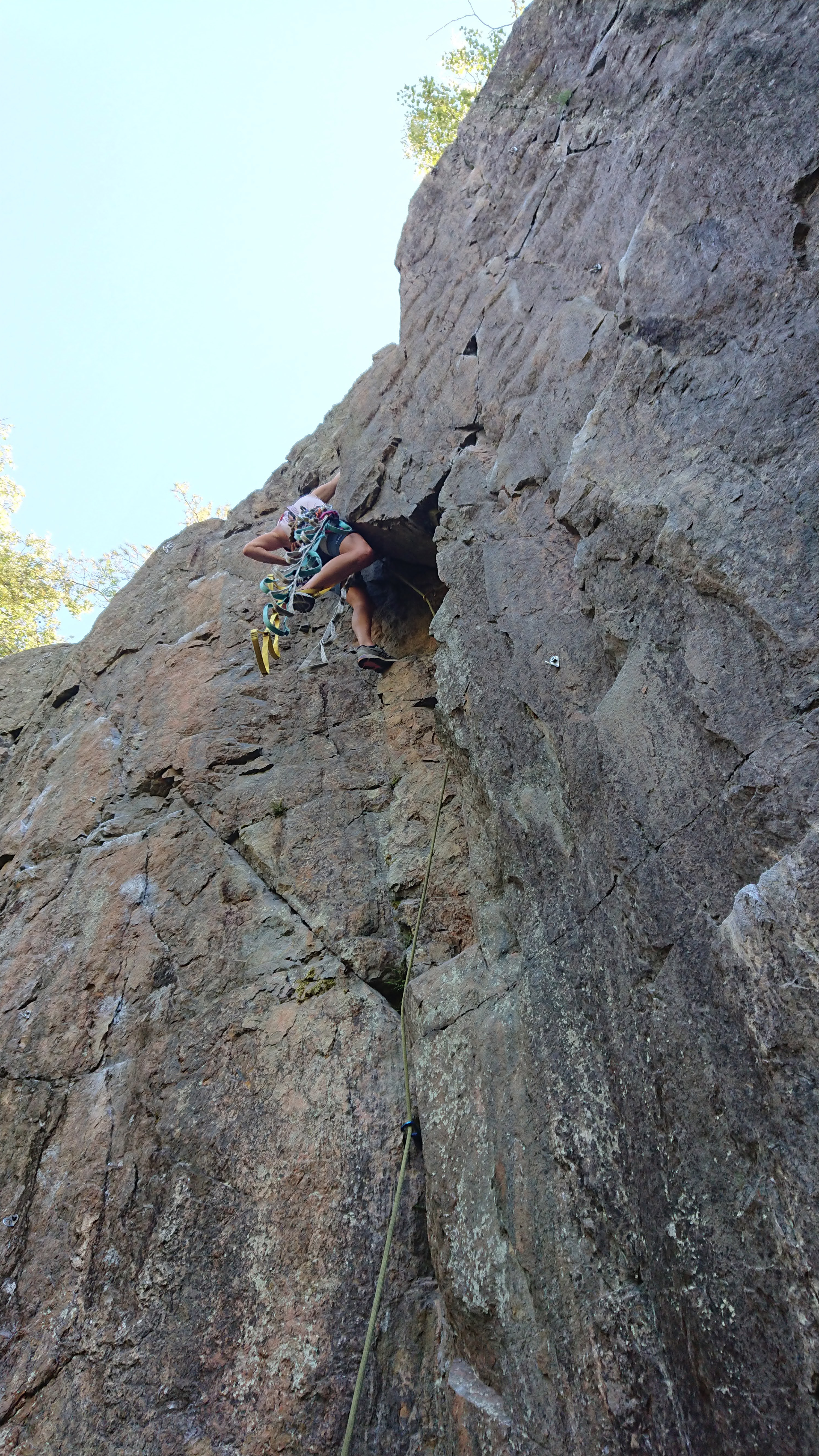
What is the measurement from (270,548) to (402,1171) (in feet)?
15.7

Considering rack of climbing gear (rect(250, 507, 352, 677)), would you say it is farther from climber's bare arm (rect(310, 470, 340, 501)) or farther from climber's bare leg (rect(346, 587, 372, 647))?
climber's bare arm (rect(310, 470, 340, 501))

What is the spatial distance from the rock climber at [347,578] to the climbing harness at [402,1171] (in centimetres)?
140

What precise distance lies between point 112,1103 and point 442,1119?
1857mm

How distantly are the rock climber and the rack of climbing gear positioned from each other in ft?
0.12

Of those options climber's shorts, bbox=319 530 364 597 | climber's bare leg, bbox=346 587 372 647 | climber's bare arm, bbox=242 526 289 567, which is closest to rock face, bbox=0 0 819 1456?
climber's shorts, bbox=319 530 364 597

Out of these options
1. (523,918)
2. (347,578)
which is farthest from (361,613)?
(523,918)

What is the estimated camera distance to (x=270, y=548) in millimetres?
6887

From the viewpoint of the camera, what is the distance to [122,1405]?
3.49m

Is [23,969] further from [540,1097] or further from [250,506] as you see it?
[250,506]

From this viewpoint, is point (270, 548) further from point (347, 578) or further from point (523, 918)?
point (523, 918)

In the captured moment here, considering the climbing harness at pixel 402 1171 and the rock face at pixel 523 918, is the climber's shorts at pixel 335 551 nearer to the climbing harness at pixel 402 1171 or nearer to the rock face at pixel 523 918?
the rock face at pixel 523 918

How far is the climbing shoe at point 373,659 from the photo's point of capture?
5840 mm

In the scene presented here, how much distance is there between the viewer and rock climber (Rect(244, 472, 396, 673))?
597 centimetres

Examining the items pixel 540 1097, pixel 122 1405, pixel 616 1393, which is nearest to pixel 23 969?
pixel 122 1405
